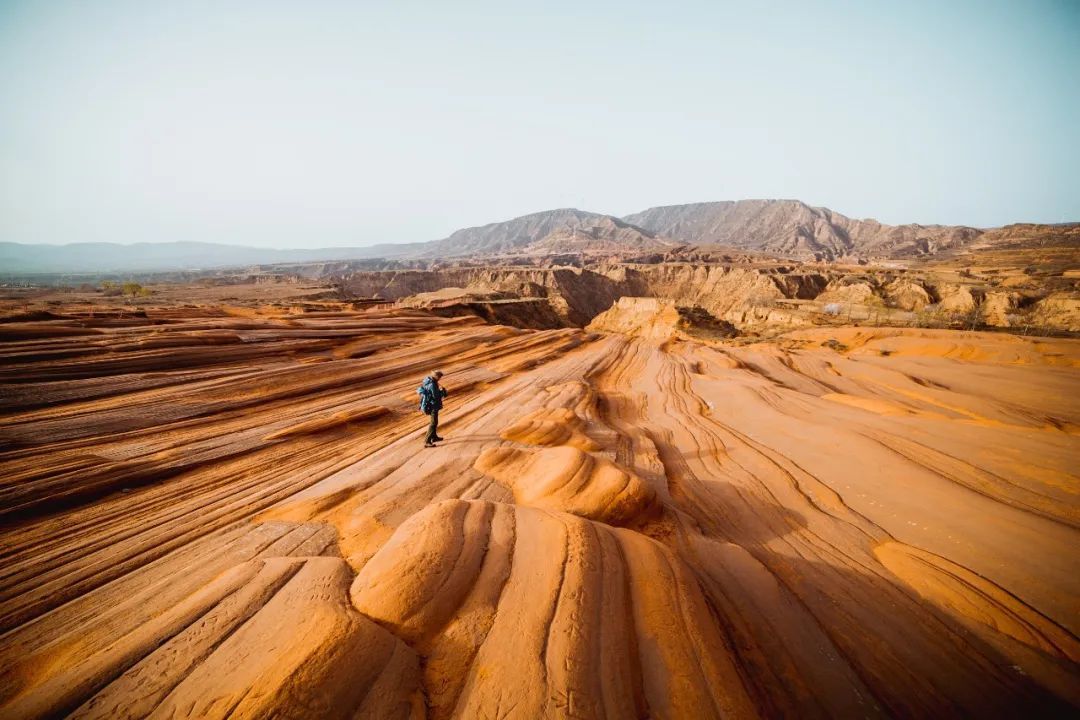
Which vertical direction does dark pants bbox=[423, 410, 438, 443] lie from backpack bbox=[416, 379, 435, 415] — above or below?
below

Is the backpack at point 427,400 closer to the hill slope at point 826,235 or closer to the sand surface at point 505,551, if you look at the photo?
the sand surface at point 505,551

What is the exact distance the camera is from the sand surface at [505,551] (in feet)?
7.57

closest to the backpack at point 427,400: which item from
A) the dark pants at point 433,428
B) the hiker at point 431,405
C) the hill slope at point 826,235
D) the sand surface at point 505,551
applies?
the hiker at point 431,405

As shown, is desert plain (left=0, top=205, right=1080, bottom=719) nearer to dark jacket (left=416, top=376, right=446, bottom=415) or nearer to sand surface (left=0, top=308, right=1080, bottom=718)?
sand surface (left=0, top=308, right=1080, bottom=718)

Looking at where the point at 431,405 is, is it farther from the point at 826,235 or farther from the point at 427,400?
the point at 826,235

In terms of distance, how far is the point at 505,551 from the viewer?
333 cm

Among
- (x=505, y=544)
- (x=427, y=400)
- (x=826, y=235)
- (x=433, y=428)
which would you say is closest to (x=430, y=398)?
(x=427, y=400)

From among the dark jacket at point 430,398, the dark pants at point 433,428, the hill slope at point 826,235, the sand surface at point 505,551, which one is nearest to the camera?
the sand surface at point 505,551

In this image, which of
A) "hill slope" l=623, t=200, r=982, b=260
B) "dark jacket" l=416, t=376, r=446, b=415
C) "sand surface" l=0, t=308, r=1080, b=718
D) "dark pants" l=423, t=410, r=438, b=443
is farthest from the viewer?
"hill slope" l=623, t=200, r=982, b=260

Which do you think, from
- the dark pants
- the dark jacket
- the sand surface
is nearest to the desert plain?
the sand surface

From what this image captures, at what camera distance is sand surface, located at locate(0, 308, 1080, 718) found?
2.31 meters

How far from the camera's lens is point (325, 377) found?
1054 centimetres

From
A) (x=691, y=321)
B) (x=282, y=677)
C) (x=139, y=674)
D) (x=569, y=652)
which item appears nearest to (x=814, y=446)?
(x=569, y=652)

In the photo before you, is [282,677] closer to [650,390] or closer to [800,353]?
[650,390]
